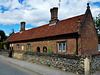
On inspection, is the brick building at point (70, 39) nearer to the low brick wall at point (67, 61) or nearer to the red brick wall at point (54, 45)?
the red brick wall at point (54, 45)

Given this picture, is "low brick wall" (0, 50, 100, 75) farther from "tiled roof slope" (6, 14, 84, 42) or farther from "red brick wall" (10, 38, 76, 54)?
"tiled roof slope" (6, 14, 84, 42)

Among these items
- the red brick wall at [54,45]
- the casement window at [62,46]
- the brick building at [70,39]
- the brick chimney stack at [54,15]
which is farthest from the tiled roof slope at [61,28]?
the casement window at [62,46]

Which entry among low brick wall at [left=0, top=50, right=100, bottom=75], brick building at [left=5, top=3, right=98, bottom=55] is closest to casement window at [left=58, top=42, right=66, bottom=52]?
brick building at [left=5, top=3, right=98, bottom=55]

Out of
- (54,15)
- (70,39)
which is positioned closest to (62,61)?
(70,39)

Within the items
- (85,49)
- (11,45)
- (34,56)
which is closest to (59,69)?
(34,56)

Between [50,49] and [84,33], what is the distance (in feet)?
18.4

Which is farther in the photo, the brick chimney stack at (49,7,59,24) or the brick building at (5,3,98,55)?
the brick chimney stack at (49,7,59,24)

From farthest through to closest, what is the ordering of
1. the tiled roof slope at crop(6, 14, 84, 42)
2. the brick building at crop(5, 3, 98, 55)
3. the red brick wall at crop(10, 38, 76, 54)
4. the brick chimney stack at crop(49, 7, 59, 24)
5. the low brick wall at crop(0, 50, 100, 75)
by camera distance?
1. the brick chimney stack at crop(49, 7, 59, 24)
2. the tiled roof slope at crop(6, 14, 84, 42)
3. the red brick wall at crop(10, 38, 76, 54)
4. the brick building at crop(5, 3, 98, 55)
5. the low brick wall at crop(0, 50, 100, 75)

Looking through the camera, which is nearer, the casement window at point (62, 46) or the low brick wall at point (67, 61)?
the low brick wall at point (67, 61)

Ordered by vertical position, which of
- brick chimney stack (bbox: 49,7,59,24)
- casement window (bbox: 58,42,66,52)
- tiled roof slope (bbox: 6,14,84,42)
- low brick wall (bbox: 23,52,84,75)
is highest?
brick chimney stack (bbox: 49,7,59,24)

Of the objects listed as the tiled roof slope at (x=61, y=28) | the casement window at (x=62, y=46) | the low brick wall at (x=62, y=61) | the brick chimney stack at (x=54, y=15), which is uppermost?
the brick chimney stack at (x=54, y=15)

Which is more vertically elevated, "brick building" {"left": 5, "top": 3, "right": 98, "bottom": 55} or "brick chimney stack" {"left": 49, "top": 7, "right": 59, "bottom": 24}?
"brick chimney stack" {"left": 49, "top": 7, "right": 59, "bottom": 24}

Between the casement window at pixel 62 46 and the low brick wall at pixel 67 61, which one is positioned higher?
the casement window at pixel 62 46

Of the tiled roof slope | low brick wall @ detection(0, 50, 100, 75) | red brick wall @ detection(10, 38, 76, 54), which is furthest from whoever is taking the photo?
the tiled roof slope
